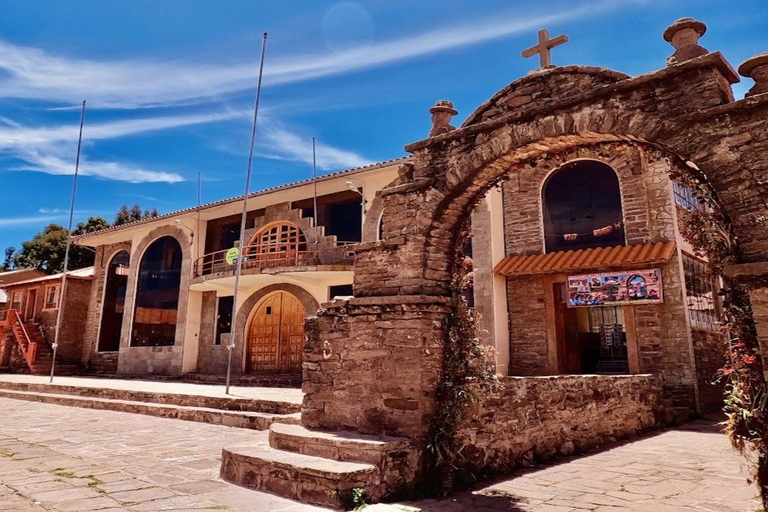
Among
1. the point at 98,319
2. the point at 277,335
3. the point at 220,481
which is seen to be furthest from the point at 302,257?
the point at 98,319

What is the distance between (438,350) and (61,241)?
130ft

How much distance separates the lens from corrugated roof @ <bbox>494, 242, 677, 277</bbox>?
1145 cm

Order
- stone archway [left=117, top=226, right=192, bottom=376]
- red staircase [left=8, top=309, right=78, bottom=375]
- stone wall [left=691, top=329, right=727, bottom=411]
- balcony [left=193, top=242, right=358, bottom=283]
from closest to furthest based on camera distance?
stone wall [left=691, top=329, right=727, bottom=411] < balcony [left=193, top=242, right=358, bottom=283] < stone archway [left=117, top=226, right=192, bottom=376] < red staircase [left=8, top=309, right=78, bottom=375]

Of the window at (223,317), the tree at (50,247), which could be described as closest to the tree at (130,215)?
the tree at (50,247)

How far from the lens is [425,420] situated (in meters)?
5.40

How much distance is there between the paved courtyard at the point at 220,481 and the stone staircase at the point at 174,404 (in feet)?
3.65

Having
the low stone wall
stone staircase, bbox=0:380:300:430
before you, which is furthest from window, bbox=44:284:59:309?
the low stone wall

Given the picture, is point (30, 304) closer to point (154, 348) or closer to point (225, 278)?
point (154, 348)

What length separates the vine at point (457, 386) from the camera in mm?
5234

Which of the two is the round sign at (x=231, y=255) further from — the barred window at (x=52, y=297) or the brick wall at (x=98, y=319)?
the barred window at (x=52, y=297)

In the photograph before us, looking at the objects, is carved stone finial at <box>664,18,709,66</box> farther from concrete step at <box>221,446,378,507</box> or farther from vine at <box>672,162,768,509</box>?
concrete step at <box>221,446,378,507</box>

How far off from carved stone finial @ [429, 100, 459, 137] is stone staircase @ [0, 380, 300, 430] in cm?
419

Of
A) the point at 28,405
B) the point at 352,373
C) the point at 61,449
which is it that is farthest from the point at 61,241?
the point at 352,373

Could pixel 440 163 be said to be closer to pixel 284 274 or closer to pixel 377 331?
pixel 377 331
